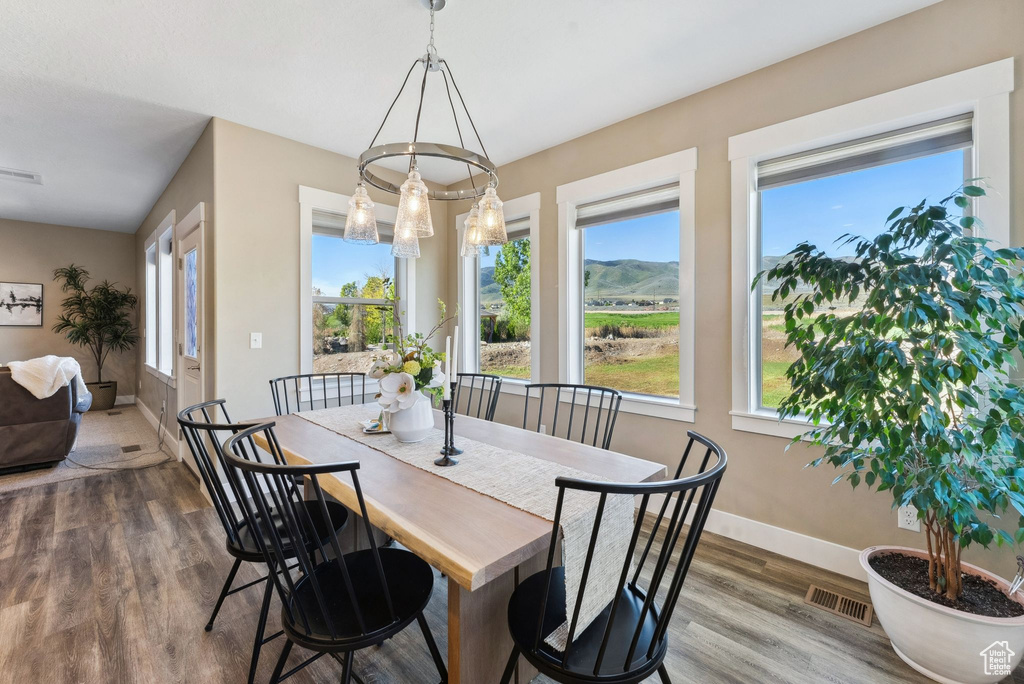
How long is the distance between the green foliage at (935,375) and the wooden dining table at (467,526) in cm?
80

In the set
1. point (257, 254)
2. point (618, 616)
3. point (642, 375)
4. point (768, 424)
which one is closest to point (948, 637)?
point (768, 424)

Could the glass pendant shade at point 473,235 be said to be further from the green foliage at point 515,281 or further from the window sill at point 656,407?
the green foliage at point 515,281

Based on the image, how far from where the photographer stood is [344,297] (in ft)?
12.0

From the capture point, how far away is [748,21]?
2.00 m

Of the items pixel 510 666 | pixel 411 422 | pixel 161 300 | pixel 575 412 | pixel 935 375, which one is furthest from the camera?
pixel 161 300

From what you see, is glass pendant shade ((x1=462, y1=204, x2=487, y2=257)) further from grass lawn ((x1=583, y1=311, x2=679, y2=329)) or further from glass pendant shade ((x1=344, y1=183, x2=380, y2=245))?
grass lawn ((x1=583, y1=311, x2=679, y2=329))

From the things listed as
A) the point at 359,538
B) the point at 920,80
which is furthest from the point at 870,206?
the point at 359,538

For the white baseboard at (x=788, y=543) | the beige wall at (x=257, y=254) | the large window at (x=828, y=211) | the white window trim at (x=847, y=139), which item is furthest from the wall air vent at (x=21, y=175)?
the white baseboard at (x=788, y=543)

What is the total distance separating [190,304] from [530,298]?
289 centimetres

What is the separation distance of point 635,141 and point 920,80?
1373 millimetres

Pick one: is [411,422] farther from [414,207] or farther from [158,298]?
[158,298]

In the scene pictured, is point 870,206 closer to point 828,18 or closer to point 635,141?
point 828,18

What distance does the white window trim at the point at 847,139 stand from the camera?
1.75m

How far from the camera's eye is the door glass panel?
11.9 feet
